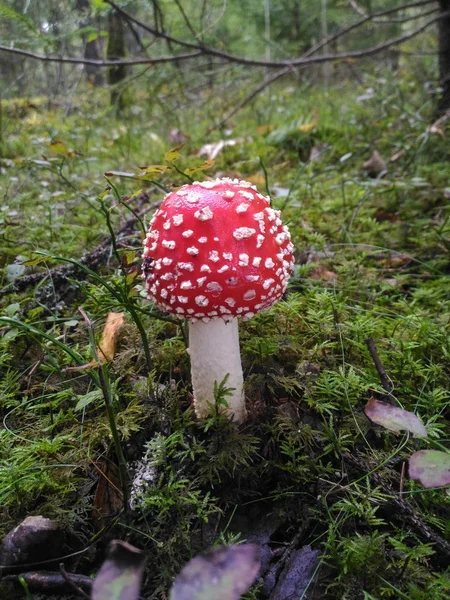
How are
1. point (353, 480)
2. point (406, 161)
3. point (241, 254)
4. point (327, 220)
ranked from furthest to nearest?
point (406, 161)
point (327, 220)
point (353, 480)
point (241, 254)

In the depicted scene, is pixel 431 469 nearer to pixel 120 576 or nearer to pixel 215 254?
pixel 120 576

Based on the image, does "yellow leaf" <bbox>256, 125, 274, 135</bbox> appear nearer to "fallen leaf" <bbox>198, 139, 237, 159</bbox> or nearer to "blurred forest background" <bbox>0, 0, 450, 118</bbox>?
"blurred forest background" <bbox>0, 0, 450, 118</bbox>

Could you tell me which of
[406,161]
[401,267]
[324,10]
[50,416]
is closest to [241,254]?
[50,416]

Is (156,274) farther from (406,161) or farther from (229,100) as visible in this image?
(229,100)

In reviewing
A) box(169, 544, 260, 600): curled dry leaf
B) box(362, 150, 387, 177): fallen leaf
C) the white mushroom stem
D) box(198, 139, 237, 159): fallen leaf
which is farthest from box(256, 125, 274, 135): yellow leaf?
box(169, 544, 260, 600): curled dry leaf

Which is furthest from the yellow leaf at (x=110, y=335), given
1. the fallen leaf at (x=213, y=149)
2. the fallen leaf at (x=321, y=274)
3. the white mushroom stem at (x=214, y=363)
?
the fallen leaf at (x=213, y=149)

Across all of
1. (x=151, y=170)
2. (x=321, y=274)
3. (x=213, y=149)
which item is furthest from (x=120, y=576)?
(x=213, y=149)

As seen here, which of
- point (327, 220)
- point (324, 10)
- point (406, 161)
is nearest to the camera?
point (327, 220)
